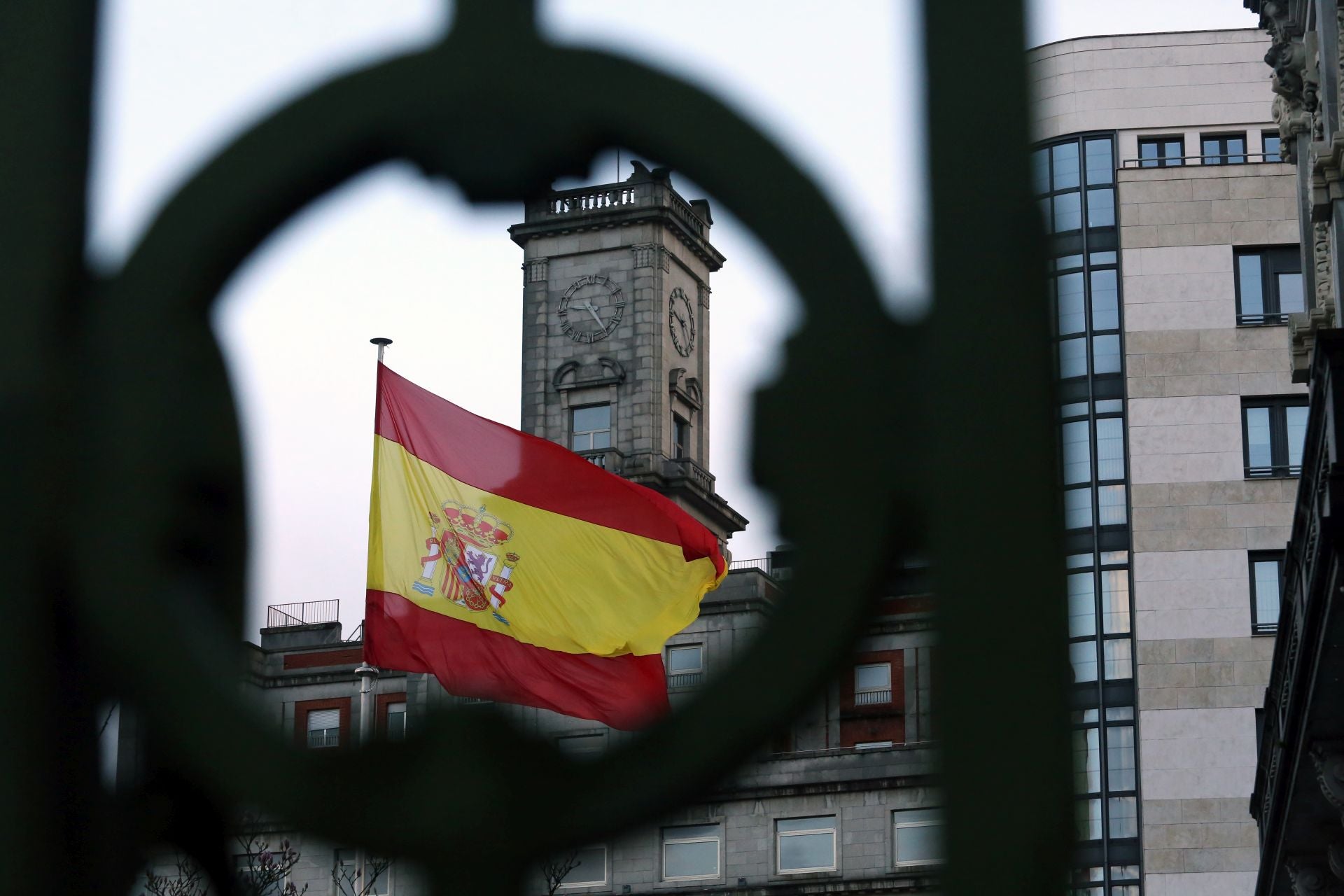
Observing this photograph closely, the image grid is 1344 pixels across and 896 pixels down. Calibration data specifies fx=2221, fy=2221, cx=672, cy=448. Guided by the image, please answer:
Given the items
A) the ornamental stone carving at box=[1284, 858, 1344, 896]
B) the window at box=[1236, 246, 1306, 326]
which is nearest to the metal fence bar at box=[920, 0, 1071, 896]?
the ornamental stone carving at box=[1284, 858, 1344, 896]

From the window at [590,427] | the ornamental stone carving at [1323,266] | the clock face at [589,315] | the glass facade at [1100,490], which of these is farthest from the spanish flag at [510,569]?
the window at [590,427]

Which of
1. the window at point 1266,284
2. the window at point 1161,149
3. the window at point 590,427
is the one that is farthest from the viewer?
the window at point 590,427

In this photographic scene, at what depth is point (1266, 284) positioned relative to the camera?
54156 millimetres

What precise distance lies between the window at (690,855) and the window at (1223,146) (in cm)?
2121

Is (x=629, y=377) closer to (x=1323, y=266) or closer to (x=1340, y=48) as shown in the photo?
(x=1323, y=266)

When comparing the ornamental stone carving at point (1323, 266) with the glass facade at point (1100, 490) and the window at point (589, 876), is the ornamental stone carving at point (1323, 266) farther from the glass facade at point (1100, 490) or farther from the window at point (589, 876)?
the window at point (589, 876)

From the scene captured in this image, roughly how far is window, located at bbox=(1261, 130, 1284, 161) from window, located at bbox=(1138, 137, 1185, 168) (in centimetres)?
204

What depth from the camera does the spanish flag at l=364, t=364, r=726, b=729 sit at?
17.8 meters

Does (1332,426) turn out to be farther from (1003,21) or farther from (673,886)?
(673,886)

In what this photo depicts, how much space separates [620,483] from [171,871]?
2916 cm

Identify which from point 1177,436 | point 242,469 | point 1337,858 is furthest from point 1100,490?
point 242,469

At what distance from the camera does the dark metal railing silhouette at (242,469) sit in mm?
1690

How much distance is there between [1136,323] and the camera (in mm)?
54125

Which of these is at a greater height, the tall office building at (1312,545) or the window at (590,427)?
the window at (590,427)
